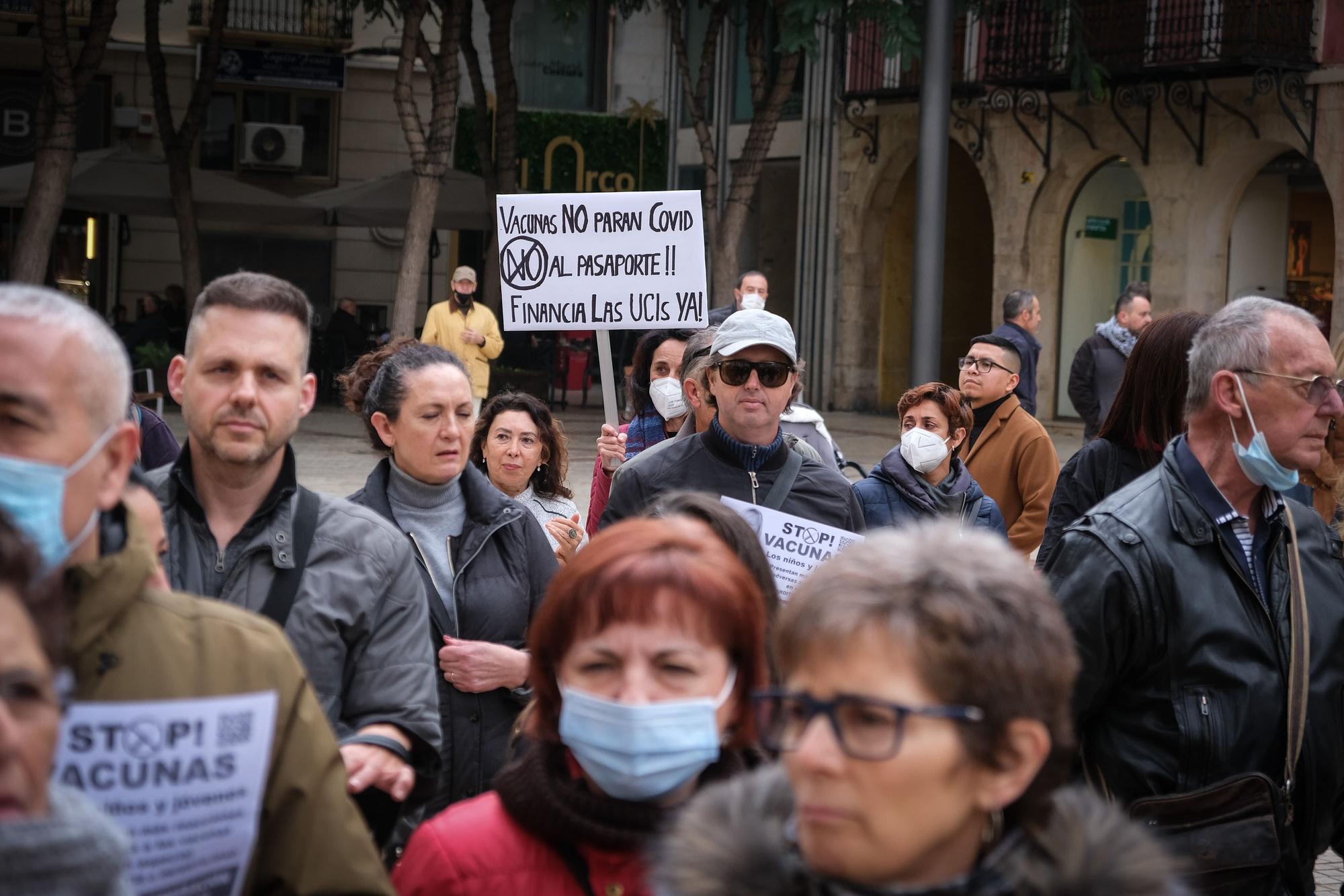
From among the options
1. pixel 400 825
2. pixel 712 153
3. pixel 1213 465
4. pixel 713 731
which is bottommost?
pixel 400 825

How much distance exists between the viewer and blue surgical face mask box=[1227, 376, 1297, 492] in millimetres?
3830

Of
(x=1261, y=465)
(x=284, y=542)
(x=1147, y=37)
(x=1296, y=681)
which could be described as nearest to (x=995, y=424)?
(x=1261, y=465)

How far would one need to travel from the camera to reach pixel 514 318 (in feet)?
25.1

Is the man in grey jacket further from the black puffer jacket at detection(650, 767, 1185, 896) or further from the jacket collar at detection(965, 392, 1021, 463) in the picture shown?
the jacket collar at detection(965, 392, 1021, 463)

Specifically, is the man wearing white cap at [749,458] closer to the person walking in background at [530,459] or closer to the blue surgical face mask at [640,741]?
the person walking in background at [530,459]

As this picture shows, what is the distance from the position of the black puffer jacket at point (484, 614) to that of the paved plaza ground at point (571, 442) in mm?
8500

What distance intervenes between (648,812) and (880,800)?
695 millimetres

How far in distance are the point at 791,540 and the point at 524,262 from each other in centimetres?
306

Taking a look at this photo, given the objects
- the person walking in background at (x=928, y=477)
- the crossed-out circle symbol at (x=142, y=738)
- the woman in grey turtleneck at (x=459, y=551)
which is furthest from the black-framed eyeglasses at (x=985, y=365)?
the crossed-out circle symbol at (x=142, y=738)

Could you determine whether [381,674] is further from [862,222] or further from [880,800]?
[862,222]

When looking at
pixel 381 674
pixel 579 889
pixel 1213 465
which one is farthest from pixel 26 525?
pixel 1213 465

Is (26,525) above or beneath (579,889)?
above

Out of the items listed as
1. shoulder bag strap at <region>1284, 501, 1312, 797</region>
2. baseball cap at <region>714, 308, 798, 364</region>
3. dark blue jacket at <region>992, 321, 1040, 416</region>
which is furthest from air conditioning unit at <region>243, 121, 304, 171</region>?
shoulder bag strap at <region>1284, 501, 1312, 797</region>

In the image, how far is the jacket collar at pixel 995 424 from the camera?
25.9 feet
